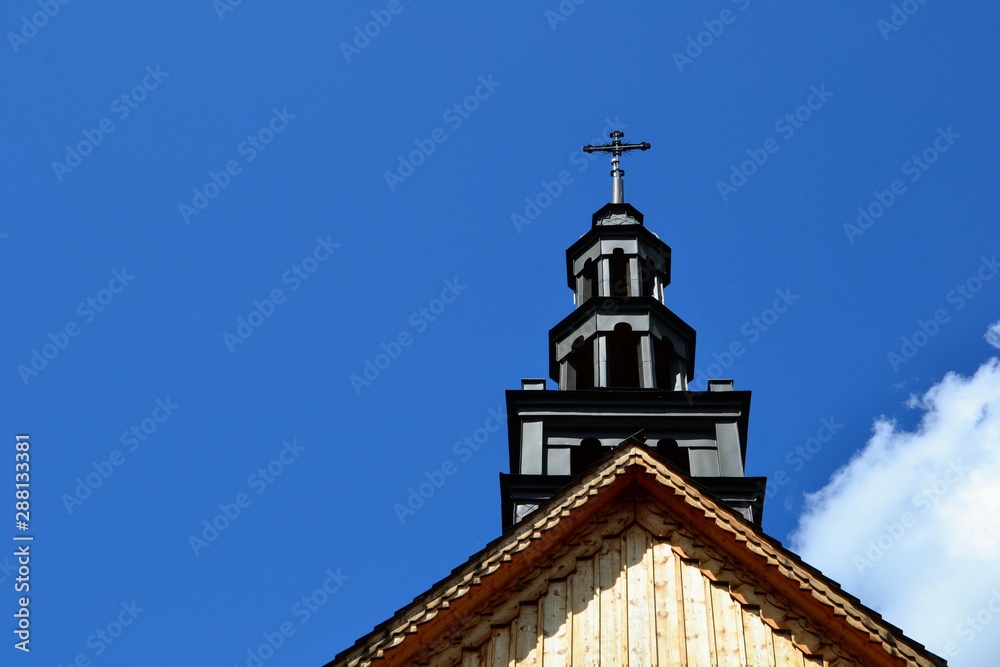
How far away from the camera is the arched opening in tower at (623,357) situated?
2683 centimetres

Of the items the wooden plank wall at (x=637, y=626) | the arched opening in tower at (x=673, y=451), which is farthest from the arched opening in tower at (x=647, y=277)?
the wooden plank wall at (x=637, y=626)

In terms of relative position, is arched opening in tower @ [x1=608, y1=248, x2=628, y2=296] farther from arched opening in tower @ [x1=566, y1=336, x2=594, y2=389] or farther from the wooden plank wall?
the wooden plank wall

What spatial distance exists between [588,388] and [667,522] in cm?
941

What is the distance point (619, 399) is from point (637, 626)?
9.42m

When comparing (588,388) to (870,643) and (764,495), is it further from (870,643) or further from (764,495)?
(870,643)

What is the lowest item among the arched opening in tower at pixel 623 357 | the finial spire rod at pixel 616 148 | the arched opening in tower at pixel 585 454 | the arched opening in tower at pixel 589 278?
the arched opening in tower at pixel 585 454

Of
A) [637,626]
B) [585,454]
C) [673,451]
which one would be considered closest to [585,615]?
[637,626]

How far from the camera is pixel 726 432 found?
24594 mm

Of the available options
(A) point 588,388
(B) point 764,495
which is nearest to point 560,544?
(B) point 764,495

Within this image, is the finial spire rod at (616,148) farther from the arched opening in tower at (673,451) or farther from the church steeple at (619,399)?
the arched opening in tower at (673,451)

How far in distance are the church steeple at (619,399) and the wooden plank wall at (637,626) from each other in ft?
16.6

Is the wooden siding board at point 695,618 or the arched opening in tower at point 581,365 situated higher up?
the arched opening in tower at point 581,365

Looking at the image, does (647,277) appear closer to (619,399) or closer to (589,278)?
(589,278)

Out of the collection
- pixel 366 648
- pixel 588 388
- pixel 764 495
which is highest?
pixel 588 388
